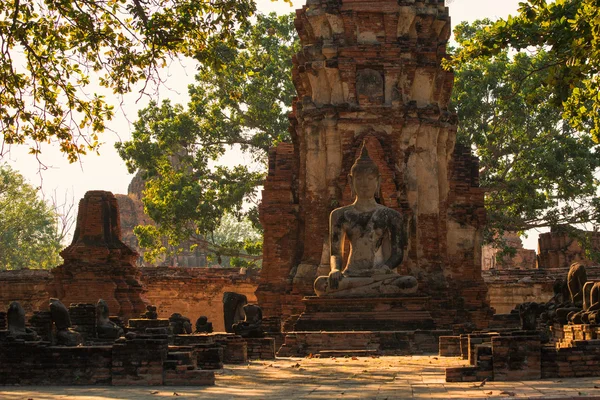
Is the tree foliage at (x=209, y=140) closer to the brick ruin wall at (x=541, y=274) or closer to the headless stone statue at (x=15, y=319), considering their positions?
the brick ruin wall at (x=541, y=274)

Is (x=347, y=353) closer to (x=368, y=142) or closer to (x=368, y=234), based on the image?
(x=368, y=234)

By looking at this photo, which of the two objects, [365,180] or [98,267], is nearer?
[365,180]

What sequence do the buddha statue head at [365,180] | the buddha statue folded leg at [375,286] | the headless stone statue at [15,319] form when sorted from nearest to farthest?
1. the headless stone statue at [15,319]
2. the buddha statue folded leg at [375,286]
3. the buddha statue head at [365,180]

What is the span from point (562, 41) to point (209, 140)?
25.7 meters

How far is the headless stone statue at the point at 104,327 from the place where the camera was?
1652cm

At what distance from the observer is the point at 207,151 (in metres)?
38.7

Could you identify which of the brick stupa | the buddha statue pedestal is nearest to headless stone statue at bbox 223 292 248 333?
the brick stupa

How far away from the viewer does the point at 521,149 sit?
36.6 meters

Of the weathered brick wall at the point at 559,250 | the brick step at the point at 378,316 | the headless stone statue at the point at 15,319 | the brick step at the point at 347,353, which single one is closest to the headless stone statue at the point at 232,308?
the brick step at the point at 378,316

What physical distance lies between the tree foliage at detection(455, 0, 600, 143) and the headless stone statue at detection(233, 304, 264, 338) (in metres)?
4.77

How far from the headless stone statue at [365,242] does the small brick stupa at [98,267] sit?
7.65 meters

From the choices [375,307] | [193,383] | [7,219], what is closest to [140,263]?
[7,219]

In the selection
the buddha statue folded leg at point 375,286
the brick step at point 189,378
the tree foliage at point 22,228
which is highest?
the tree foliage at point 22,228

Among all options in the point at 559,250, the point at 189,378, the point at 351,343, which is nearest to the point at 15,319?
the point at 189,378
